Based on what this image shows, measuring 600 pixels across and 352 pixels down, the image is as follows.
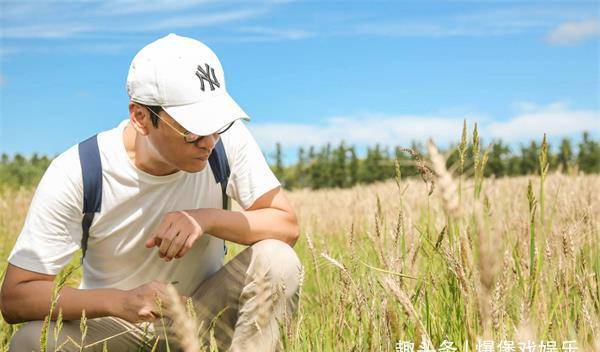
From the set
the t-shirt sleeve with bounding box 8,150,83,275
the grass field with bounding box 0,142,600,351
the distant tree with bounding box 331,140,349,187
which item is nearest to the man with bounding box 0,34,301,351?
the t-shirt sleeve with bounding box 8,150,83,275

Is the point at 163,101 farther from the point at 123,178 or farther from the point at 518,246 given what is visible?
the point at 518,246

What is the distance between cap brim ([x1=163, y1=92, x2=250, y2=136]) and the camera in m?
2.36

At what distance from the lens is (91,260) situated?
9.25 feet

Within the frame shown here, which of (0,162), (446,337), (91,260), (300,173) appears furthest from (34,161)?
(446,337)

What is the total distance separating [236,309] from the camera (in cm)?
286

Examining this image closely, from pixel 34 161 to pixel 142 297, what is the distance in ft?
54.2

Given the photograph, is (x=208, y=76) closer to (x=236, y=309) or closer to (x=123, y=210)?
(x=123, y=210)

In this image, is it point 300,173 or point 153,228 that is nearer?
point 153,228

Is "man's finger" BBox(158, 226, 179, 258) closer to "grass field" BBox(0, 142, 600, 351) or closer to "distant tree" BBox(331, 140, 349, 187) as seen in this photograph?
"grass field" BBox(0, 142, 600, 351)

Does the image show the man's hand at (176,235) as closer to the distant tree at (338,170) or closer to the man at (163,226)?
the man at (163,226)

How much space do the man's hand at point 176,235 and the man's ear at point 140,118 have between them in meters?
0.37

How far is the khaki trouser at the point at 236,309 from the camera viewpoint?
101 inches

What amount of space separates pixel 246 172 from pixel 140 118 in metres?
0.49

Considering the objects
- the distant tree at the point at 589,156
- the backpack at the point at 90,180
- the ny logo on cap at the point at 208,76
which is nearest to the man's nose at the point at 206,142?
the ny logo on cap at the point at 208,76
